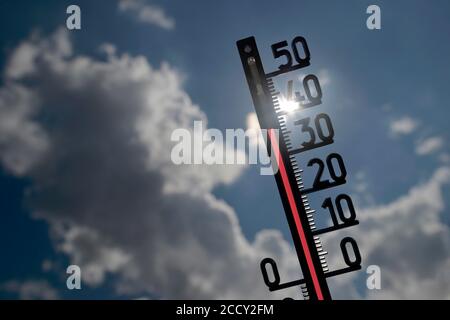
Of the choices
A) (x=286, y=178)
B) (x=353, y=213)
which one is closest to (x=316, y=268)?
(x=353, y=213)

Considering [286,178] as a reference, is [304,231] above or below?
below

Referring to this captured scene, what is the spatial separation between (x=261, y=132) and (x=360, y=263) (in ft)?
8.60

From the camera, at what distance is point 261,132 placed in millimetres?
6711
